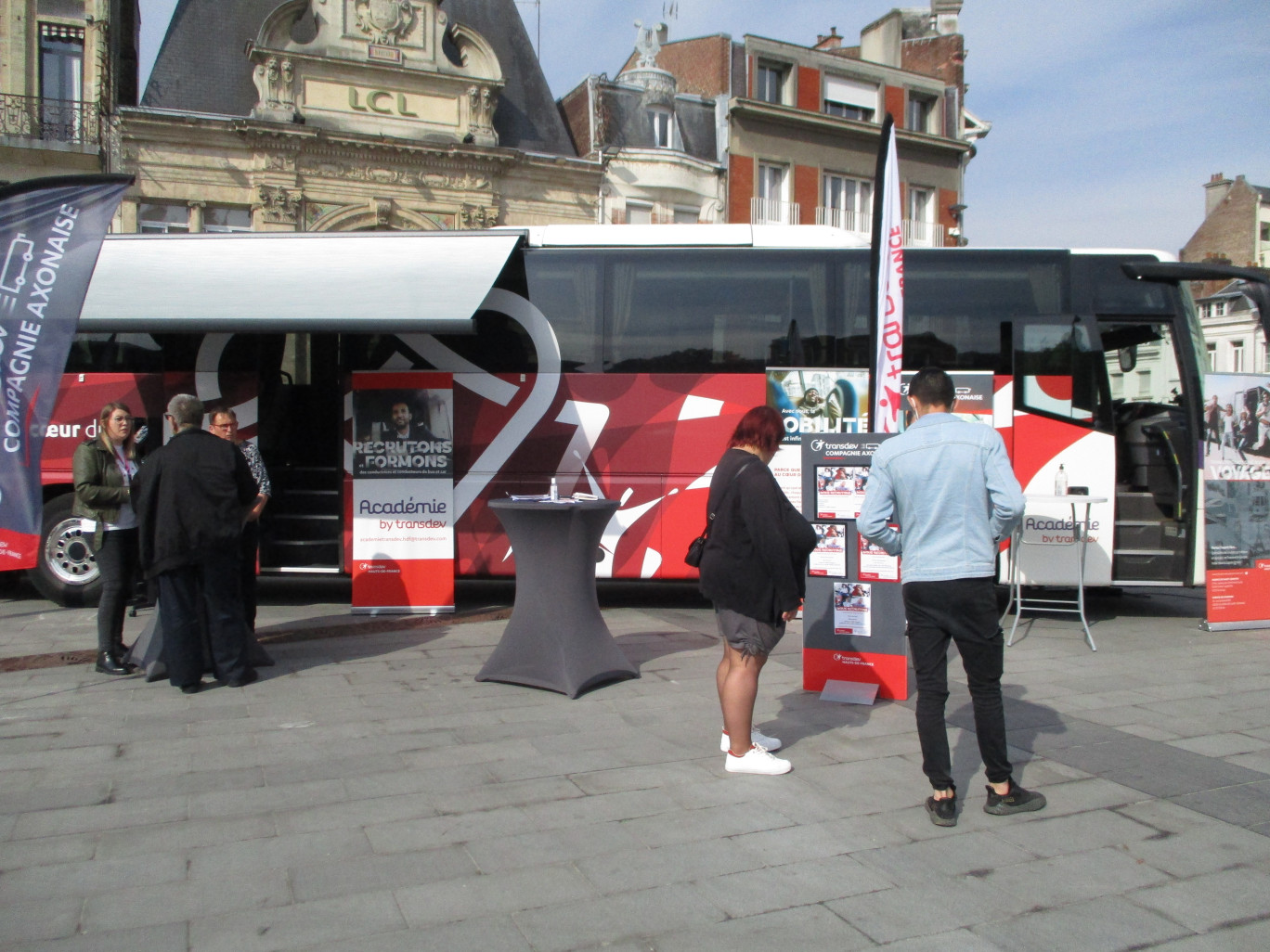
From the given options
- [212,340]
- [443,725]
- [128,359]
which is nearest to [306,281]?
[212,340]

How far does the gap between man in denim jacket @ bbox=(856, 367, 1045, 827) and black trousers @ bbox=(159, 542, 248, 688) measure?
4.25 meters

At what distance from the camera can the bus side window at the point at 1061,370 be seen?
9.30m

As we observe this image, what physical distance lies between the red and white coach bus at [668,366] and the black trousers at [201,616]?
10.3ft

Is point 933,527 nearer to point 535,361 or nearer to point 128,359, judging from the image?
point 535,361

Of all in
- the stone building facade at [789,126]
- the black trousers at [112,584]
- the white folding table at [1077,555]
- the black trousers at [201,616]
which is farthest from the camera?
the stone building facade at [789,126]

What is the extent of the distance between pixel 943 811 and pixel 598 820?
1464mm

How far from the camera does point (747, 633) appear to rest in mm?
4801

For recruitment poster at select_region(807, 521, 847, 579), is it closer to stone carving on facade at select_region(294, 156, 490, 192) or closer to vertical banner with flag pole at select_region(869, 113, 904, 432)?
vertical banner with flag pole at select_region(869, 113, 904, 432)

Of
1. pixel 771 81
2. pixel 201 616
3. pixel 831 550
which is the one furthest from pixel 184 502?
pixel 771 81

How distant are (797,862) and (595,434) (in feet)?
19.9

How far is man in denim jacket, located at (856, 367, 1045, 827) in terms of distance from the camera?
432 cm

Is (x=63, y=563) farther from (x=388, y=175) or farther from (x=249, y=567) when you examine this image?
(x=388, y=175)

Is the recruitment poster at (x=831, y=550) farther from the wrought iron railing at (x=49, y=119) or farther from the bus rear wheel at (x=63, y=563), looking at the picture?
the wrought iron railing at (x=49, y=119)

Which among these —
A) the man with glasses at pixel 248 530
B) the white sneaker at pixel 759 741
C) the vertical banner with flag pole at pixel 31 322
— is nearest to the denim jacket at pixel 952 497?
the white sneaker at pixel 759 741
